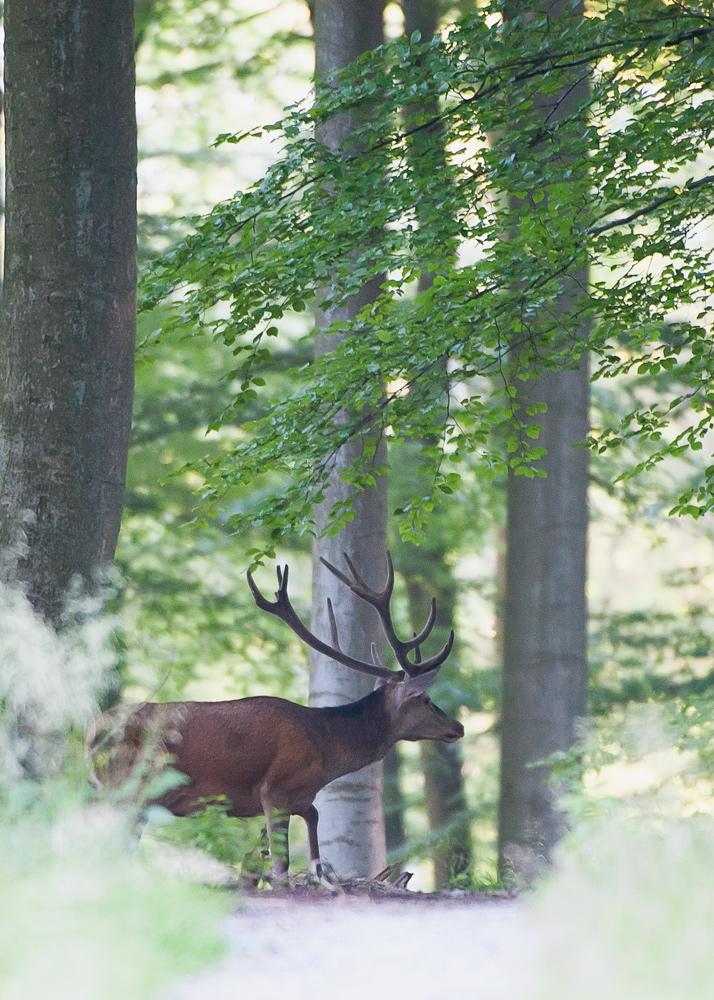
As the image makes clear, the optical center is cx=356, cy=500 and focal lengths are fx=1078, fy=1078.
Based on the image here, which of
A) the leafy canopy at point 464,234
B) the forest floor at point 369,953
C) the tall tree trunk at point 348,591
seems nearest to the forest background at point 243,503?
the tall tree trunk at point 348,591

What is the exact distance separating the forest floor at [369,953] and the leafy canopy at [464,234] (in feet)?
9.49

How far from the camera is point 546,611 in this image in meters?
9.06

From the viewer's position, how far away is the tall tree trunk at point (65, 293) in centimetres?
514

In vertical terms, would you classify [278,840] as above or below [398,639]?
below

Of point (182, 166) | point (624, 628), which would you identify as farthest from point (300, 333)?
point (624, 628)

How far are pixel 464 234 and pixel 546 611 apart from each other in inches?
145

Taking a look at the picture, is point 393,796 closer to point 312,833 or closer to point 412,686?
point 412,686

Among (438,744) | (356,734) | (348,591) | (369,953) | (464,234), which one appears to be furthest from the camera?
(438,744)

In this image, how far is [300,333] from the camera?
1448cm

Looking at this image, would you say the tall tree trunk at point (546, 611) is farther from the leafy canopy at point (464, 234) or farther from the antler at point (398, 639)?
the antler at point (398, 639)

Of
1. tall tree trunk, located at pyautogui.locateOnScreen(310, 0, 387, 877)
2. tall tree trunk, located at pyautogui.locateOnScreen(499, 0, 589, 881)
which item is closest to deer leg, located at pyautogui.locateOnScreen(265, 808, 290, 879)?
tall tree trunk, located at pyautogui.locateOnScreen(310, 0, 387, 877)

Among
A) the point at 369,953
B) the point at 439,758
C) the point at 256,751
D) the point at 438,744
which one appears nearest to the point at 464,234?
the point at 256,751

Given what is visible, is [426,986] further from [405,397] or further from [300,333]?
[300,333]

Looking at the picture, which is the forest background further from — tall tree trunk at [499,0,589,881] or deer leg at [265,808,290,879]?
deer leg at [265,808,290,879]
